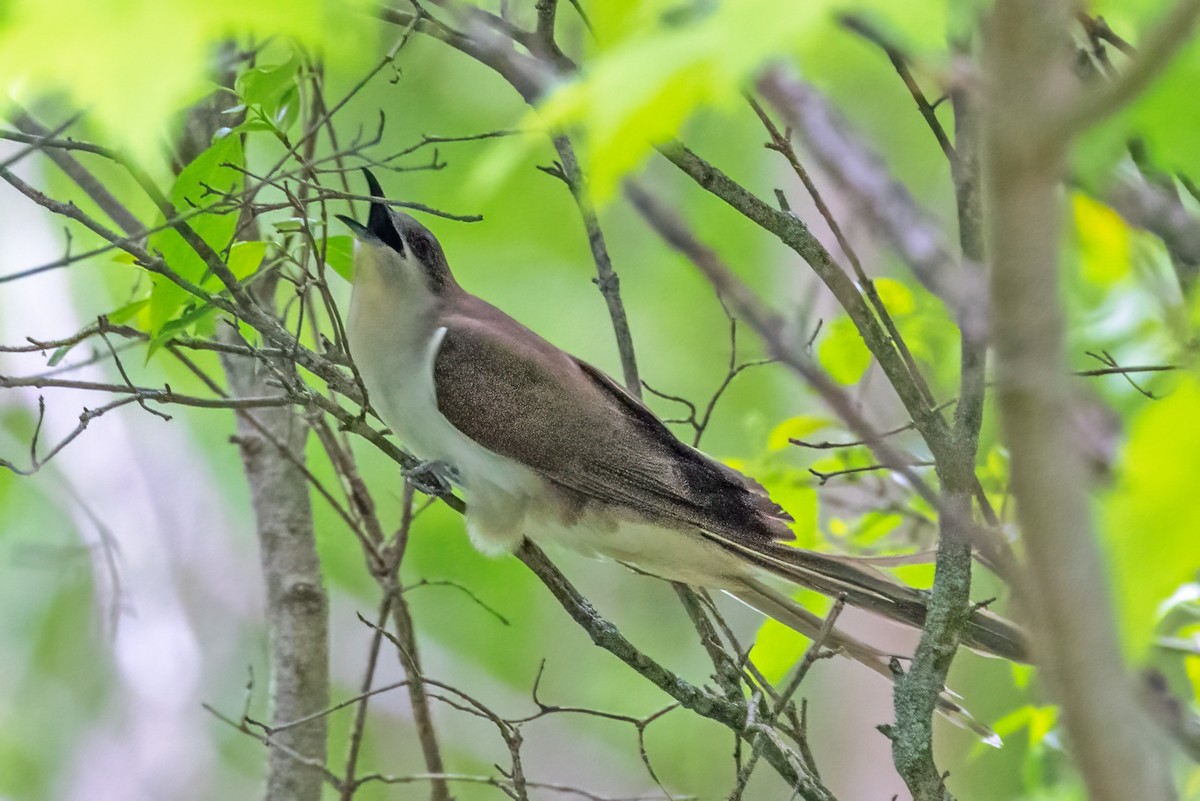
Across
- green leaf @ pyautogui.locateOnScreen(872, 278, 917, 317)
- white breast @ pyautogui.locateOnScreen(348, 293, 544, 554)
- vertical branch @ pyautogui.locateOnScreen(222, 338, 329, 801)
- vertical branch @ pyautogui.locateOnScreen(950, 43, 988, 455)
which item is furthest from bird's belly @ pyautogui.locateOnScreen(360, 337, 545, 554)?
vertical branch @ pyautogui.locateOnScreen(950, 43, 988, 455)

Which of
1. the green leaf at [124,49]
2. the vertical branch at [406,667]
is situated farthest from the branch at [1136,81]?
the vertical branch at [406,667]

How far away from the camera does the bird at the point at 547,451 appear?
132 centimetres

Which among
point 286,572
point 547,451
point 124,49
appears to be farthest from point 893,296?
point 124,49

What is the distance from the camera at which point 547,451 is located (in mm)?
1381

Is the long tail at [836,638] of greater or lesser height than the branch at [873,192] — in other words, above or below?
above

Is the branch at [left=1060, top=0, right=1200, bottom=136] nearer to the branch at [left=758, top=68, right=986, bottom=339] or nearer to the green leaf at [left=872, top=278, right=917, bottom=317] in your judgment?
the branch at [left=758, top=68, right=986, bottom=339]

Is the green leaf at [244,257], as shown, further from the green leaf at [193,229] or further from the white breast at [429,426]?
the white breast at [429,426]

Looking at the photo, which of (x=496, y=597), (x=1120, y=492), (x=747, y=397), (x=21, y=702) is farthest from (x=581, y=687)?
(x=1120, y=492)

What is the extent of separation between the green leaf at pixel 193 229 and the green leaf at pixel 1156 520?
735mm

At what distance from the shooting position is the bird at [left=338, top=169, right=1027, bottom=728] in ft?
4.32

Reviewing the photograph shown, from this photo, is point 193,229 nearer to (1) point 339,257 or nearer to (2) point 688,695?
(1) point 339,257

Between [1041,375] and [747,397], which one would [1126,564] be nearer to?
[1041,375]

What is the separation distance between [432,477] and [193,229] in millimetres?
515

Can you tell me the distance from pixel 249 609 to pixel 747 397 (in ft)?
4.50
